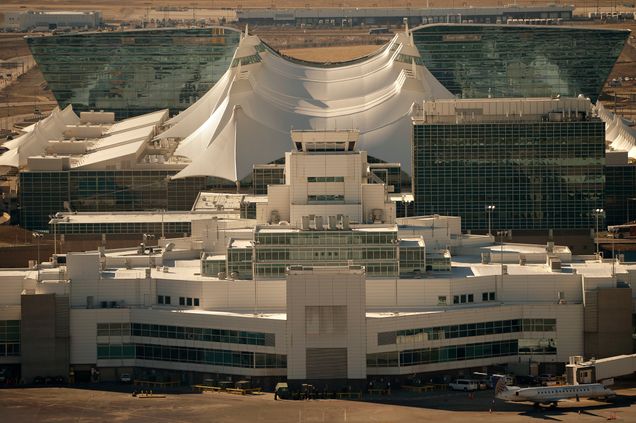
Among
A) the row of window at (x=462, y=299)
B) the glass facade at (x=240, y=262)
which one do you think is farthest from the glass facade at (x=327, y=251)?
the row of window at (x=462, y=299)

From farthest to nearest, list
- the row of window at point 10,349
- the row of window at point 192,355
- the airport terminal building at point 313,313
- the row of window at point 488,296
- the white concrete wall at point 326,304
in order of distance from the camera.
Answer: the row of window at point 488,296 < the row of window at point 10,349 < the row of window at point 192,355 < the airport terminal building at point 313,313 < the white concrete wall at point 326,304

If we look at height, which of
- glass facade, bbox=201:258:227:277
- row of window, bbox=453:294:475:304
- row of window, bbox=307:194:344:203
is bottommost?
row of window, bbox=453:294:475:304

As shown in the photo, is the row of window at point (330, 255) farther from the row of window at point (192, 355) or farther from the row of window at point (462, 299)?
the row of window at point (192, 355)

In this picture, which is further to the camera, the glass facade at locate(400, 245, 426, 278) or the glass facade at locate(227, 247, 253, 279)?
the glass facade at locate(400, 245, 426, 278)

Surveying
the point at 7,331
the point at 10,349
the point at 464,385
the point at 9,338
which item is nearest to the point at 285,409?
the point at 464,385

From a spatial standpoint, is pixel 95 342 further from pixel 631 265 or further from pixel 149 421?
pixel 631 265

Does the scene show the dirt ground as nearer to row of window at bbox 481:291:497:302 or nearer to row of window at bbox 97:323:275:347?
row of window at bbox 97:323:275:347

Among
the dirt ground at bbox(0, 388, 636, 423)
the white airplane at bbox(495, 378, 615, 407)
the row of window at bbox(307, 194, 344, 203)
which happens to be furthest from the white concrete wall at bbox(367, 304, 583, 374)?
the row of window at bbox(307, 194, 344, 203)
